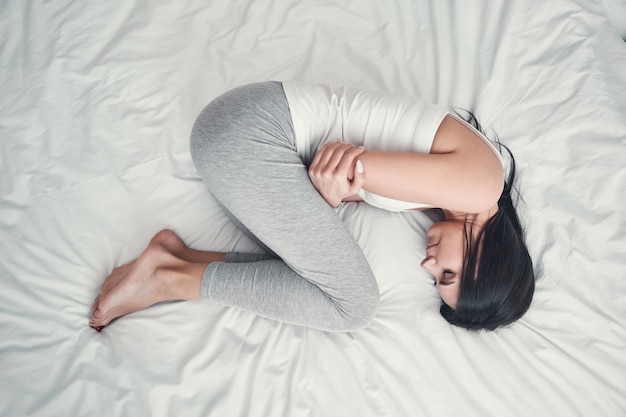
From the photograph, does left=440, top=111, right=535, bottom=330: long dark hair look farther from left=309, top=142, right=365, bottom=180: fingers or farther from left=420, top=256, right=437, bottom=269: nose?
left=309, top=142, right=365, bottom=180: fingers

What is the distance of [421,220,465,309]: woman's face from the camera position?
1056mm

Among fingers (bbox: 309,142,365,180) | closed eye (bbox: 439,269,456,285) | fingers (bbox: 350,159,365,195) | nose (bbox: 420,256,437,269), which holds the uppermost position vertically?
fingers (bbox: 309,142,365,180)

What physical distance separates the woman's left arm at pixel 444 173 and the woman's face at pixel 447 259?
4.1 inches

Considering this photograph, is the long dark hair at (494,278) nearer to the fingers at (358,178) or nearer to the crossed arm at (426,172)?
the crossed arm at (426,172)

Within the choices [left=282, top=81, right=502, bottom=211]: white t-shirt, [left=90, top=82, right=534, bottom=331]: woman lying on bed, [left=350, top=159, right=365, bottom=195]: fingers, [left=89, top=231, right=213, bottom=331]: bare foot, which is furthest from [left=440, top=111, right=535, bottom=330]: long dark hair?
[left=89, top=231, right=213, bottom=331]: bare foot

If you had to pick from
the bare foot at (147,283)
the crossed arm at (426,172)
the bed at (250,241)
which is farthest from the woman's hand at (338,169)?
the bare foot at (147,283)

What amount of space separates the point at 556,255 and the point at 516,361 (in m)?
0.26

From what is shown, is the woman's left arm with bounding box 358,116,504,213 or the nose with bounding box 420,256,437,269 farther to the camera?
the nose with bounding box 420,256,437,269

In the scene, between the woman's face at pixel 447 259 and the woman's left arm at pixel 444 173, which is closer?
the woman's left arm at pixel 444 173

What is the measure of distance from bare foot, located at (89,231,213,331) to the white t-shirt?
0.35 m

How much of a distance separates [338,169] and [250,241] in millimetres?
345

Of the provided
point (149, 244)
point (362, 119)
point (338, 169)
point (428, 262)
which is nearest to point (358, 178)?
point (338, 169)

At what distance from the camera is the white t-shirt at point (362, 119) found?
1.00 meters

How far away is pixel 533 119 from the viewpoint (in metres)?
1.23
